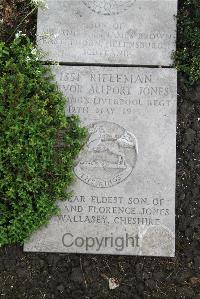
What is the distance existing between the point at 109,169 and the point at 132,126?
1.50 feet

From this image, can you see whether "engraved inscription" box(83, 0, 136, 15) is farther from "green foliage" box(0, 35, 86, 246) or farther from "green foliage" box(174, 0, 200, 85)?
"green foliage" box(0, 35, 86, 246)

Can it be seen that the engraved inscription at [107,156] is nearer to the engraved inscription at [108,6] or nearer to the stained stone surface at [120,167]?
the stained stone surface at [120,167]

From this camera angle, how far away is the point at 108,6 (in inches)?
201

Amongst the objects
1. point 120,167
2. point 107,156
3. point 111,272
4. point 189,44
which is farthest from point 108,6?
point 111,272

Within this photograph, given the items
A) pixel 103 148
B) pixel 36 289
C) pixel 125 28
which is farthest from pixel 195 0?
pixel 36 289

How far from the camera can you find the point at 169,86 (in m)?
4.96

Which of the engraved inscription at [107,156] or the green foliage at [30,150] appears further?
the engraved inscription at [107,156]

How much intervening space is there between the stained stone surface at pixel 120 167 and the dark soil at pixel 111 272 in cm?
17

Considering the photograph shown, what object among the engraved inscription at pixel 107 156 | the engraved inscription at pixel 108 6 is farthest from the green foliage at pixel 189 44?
the engraved inscription at pixel 107 156

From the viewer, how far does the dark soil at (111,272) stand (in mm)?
4824

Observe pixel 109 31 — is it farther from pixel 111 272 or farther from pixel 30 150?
pixel 111 272

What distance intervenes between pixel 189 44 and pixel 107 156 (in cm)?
137

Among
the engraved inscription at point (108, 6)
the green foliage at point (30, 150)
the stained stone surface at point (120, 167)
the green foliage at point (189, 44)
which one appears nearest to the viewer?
the green foliage at point (30, 150)

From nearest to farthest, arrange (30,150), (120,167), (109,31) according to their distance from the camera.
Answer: (30,150)
(120,167)
(109,31)
